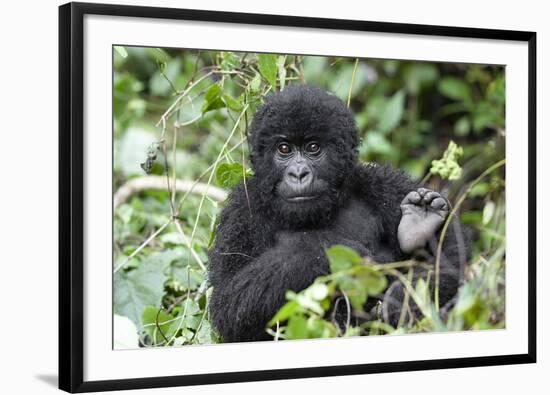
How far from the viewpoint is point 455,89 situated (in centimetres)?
785

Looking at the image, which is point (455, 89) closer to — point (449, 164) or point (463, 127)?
point (463, 127)

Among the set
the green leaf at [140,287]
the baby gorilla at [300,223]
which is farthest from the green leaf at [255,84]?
the green leaf at [140,287]

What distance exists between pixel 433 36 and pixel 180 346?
79.1 inches

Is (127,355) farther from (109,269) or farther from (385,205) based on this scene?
(385,205)

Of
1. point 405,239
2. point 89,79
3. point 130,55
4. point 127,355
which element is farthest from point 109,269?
point 130,55

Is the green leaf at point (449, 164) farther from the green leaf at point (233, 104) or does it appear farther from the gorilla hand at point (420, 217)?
the green leaf at point (233, 104)

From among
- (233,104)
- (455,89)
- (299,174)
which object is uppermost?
(455,89)

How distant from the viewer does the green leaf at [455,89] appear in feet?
25.7

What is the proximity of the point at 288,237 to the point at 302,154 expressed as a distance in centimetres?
41

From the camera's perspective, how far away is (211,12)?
4.16 metres

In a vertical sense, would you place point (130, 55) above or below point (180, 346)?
above

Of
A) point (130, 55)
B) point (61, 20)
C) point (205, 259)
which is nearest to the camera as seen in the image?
point (61, 20)

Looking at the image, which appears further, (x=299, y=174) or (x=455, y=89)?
(x=455, y=89)

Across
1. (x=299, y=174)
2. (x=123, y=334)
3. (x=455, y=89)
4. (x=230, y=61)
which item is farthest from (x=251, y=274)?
(x=455, y=89)
